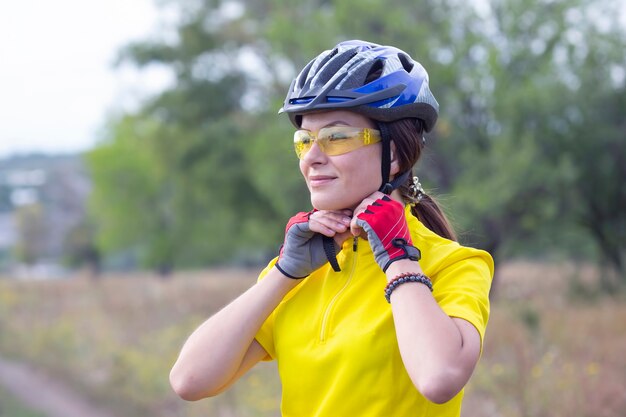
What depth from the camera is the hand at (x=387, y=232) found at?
227cm

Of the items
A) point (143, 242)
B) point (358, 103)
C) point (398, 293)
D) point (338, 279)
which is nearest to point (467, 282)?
point (398, 293)

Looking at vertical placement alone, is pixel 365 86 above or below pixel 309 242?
above

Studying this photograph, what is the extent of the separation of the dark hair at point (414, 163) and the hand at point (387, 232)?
0.85 ft

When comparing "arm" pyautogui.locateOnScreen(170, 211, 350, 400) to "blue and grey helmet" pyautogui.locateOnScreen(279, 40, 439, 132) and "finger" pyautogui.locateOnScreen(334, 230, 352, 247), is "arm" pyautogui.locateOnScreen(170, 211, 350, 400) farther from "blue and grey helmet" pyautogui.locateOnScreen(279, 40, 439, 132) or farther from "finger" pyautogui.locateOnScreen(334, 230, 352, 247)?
"blue and grey helmet" pyautogui.locateOnScreen(279, 40, 439, 132)

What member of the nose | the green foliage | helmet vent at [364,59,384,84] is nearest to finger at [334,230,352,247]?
the nose

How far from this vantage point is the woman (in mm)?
2260

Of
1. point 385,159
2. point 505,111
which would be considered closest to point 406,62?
point 385,159

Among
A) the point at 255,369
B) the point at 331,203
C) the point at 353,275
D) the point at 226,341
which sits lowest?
the point at 255,369

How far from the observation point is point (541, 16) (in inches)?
600

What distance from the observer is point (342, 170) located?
96.2 inches

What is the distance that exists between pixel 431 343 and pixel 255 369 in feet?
25.4

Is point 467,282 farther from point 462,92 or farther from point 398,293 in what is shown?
point 462,92

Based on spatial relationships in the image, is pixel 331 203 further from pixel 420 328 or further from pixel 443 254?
pixel 420 328

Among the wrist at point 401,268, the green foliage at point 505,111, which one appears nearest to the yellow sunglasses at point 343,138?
the wrist at point 401,268
